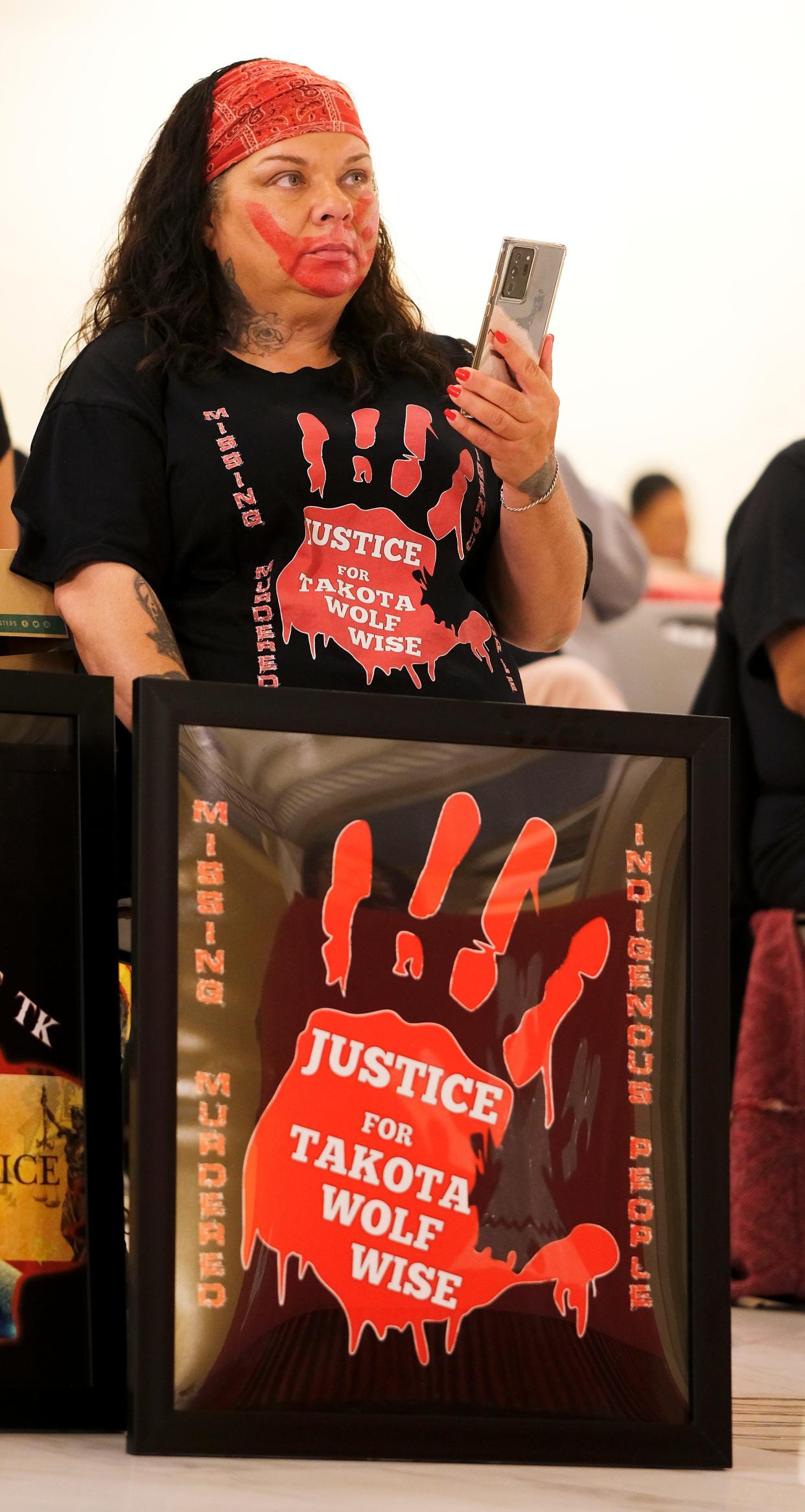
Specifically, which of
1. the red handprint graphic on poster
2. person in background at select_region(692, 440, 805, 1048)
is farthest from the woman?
person in background at select_region(692, 440, 805, 1048)

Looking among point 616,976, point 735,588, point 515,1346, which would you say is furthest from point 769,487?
point 515,1346

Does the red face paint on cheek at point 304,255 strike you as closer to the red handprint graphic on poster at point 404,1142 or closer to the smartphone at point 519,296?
the smartphone at point 519,296

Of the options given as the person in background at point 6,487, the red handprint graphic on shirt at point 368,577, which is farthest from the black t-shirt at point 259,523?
the person in background at point 6,487

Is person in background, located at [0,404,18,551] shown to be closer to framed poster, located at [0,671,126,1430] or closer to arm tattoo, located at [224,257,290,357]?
arm tattoo, located at [224,257,290,357]

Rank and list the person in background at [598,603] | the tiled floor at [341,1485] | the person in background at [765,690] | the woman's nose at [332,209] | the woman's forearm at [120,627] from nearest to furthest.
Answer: the tiled floor at [341,1485] < the woman's forearm at [120,627] < the woman's nose at [332,209] < the person in background at [765,690] < the person in background at [598,603]


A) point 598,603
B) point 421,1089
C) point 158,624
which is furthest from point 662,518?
point 421,1089

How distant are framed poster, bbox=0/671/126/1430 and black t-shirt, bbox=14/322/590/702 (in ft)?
0.82

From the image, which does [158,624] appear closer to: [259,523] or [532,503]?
[259,523]

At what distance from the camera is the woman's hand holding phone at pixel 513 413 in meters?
1.19

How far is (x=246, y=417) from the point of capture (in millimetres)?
1260

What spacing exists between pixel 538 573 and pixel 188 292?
1.20ft

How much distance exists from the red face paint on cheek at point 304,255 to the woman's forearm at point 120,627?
29 cm

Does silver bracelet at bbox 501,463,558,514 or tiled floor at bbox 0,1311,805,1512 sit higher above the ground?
silver bracelet at bbox 501,463,558,514

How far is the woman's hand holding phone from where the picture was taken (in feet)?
3.92
